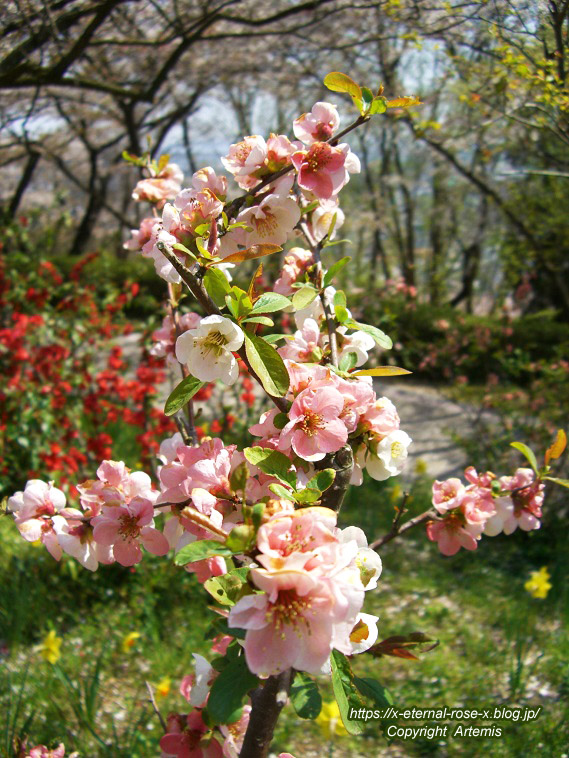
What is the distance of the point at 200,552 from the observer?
1.81 ft

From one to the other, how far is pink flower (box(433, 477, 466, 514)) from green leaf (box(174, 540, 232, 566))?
0.53 m

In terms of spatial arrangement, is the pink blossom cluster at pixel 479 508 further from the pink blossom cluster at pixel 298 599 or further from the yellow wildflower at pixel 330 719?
the yellow wildflower at pixel 330 719

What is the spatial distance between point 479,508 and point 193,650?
59.2 inches

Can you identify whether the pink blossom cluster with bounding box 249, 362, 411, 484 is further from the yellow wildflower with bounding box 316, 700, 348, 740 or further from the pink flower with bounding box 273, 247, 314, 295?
the yellow wildflower with bounding box 316, 700, 348, 740

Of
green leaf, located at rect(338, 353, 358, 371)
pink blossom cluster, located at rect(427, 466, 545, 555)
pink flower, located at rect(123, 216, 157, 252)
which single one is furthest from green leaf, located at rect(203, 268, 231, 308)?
pink blossom cluster, located at rect(427, 466, 545, 555)

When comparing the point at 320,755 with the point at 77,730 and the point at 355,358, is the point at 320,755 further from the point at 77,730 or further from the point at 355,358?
the point at 355,358

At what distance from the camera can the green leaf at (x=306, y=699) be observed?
0.66 m

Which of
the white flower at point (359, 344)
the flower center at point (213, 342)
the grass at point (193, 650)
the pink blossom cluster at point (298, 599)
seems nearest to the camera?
the pink blossom cluster at point (298, 599)

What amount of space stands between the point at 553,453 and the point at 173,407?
0.58 meters

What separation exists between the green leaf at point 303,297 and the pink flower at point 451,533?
1.47ft

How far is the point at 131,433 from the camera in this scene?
3.63 metres

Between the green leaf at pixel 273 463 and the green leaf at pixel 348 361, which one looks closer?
the green leaf at pixel 273 463

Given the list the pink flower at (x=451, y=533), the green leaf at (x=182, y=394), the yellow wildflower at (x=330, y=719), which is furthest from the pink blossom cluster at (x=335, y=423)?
the yellow wildflower at (x=330, y=719)

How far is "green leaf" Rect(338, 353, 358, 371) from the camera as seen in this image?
0.86 m
